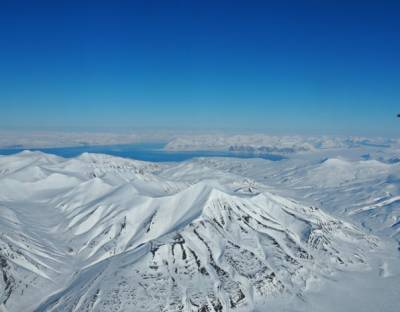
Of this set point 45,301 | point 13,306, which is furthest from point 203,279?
point 13,306

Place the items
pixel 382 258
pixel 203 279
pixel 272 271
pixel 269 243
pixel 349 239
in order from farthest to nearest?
pixel 349 239 → pixel 382 258 → pixel 269 243 → pixel 272 271 → pixel 203 279

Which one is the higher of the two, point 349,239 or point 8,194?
point 8,194

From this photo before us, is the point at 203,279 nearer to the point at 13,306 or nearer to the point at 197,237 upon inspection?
the point at 197,237

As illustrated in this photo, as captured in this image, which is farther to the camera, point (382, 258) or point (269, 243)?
point (382, 258)

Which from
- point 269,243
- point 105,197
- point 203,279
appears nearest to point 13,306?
point 203,279

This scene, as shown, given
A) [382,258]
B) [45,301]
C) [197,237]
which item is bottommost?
[382,258]

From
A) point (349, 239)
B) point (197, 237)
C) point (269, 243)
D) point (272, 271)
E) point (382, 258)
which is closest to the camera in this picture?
point (272, 271)

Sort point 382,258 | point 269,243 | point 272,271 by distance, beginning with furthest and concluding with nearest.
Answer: point 382,258 < point 269,243 < point 272,271

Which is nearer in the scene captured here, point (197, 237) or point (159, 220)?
point (197, 237)

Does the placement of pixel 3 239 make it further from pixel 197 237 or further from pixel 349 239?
pixel 349 239
